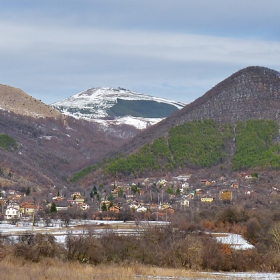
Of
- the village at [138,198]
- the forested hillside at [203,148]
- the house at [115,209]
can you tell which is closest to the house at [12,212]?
the village at [138,198]

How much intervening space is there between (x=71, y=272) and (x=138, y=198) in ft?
267

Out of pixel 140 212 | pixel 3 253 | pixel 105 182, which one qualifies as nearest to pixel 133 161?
pixel 105 182

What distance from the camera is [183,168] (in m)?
139

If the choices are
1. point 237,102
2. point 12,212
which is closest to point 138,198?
point 12,212

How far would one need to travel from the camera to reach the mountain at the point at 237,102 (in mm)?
151500

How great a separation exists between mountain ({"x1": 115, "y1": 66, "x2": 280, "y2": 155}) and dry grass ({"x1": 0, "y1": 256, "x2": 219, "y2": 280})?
11624 centimetres

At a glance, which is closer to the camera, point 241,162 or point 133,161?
point 241,162

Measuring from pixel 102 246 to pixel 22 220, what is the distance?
4052cm

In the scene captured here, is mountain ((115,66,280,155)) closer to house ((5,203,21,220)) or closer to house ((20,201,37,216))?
house ((20,201,37,216))

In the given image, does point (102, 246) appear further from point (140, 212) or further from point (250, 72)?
point (250, 72)

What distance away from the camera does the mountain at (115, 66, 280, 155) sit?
151500 mm

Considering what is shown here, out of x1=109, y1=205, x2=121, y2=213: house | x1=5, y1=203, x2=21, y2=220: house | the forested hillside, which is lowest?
x1=5, y1=203, x2=21, y2=220: house

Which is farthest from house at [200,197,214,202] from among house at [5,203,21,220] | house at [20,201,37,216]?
house at [5,203,21,220]

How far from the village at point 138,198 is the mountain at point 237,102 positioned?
2523 cm
